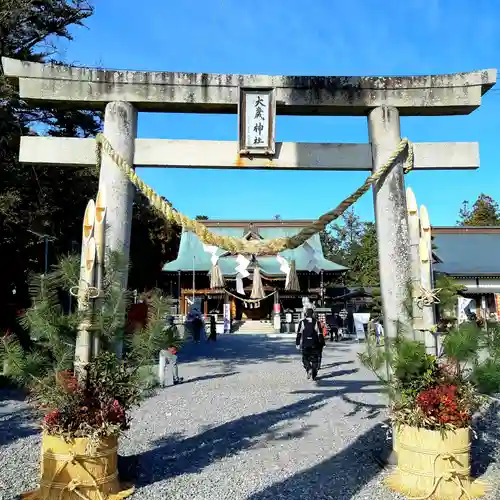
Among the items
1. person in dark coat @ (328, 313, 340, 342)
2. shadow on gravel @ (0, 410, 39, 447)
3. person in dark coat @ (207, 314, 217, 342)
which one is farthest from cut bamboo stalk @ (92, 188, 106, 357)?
person in dark coat @ (328, 313, 340, 342)

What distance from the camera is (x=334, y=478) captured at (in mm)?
5039

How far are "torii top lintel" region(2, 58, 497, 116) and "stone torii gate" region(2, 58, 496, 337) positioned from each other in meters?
0.01

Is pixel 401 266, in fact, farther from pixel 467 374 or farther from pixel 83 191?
pixel 83 191

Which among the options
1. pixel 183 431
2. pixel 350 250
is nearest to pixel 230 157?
pixel 183 431

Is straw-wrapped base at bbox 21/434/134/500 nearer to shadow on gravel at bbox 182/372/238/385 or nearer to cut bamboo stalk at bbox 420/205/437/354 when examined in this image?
cut bamboo stalk at bbox 420/205/437/354

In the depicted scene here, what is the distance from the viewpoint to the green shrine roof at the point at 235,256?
29.3m

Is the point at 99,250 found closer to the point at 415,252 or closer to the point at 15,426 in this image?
the point at 415,252

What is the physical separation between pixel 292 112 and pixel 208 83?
112 centimetres

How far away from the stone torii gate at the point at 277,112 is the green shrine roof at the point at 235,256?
21.5 m

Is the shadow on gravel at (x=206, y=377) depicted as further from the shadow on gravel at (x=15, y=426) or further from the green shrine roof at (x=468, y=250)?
the green shrine roof at (x=468, y=250)

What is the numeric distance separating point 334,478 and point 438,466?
1.13 meters

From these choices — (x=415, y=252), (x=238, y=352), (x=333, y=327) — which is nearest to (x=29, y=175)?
(x=238, y=352)

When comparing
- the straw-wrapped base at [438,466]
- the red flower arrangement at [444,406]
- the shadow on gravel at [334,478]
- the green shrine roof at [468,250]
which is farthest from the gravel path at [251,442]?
the green shrine roof at [468,250]

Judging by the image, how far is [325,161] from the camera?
5832mm
